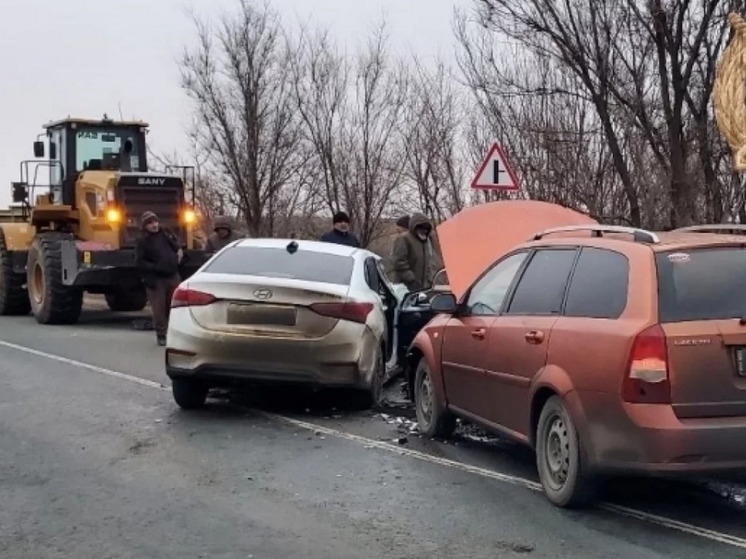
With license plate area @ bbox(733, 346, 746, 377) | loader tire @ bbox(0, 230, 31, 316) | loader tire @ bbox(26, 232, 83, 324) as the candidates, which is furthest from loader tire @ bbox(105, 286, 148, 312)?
license plate area @ bbox(733, 346, 746, 377)

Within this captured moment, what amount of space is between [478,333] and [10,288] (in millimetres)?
14068

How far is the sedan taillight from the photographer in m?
9.59

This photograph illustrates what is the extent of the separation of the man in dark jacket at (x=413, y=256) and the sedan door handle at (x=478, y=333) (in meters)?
5.77

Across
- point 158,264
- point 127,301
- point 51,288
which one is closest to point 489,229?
point 158,264

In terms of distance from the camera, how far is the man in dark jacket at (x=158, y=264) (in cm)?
1530

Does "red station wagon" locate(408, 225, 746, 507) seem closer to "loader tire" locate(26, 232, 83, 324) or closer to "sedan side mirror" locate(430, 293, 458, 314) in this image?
"sedan side mirror" locate(430, 293, 458, 314)

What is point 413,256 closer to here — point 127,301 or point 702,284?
point 702,284

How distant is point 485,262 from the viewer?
38.1 ft

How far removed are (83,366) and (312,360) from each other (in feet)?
14.5

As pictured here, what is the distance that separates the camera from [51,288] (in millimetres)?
18141

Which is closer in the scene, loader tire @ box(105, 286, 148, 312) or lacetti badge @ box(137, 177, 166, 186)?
lacetti badge @ box(137, 177, 166, 186)

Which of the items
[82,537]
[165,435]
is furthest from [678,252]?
[165,435]

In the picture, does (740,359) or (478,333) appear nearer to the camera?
(740,359)

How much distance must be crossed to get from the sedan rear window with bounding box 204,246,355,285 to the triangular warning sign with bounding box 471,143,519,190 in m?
3.98
